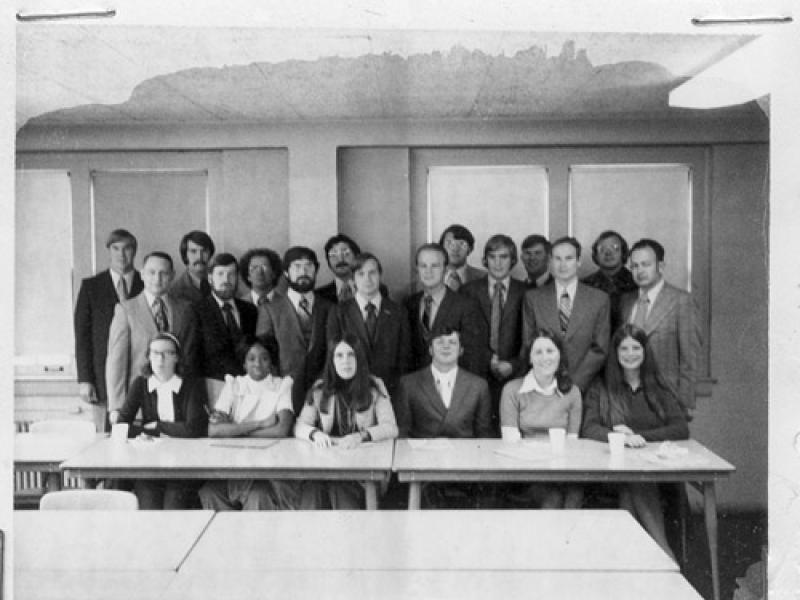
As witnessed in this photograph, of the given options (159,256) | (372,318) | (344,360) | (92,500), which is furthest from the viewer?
(344,360)

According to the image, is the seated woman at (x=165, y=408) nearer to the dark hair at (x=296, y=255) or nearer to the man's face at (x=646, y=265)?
the dark hair at (x=296, y=255)

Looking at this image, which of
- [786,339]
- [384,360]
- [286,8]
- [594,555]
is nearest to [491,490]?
[384,360]

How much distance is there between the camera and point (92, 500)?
2115 mm

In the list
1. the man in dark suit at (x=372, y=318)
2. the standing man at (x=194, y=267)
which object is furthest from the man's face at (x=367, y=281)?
the standing man at (x=194, y=267)

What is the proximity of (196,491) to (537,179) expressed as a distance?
163cm

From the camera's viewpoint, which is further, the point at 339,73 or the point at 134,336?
the point at 134,336

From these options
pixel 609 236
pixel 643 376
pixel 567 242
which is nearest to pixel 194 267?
pixel 567 242

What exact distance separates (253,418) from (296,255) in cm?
78

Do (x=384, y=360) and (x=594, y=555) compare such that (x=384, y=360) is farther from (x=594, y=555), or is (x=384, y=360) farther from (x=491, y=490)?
(x=594, y=555)

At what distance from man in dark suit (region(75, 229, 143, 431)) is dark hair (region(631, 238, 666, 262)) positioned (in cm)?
167

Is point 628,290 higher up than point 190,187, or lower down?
lower down

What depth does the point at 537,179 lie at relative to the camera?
97.0 inches

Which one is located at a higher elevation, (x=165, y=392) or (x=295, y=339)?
(x=295, y=339)

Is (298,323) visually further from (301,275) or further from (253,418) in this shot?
(253,418)
